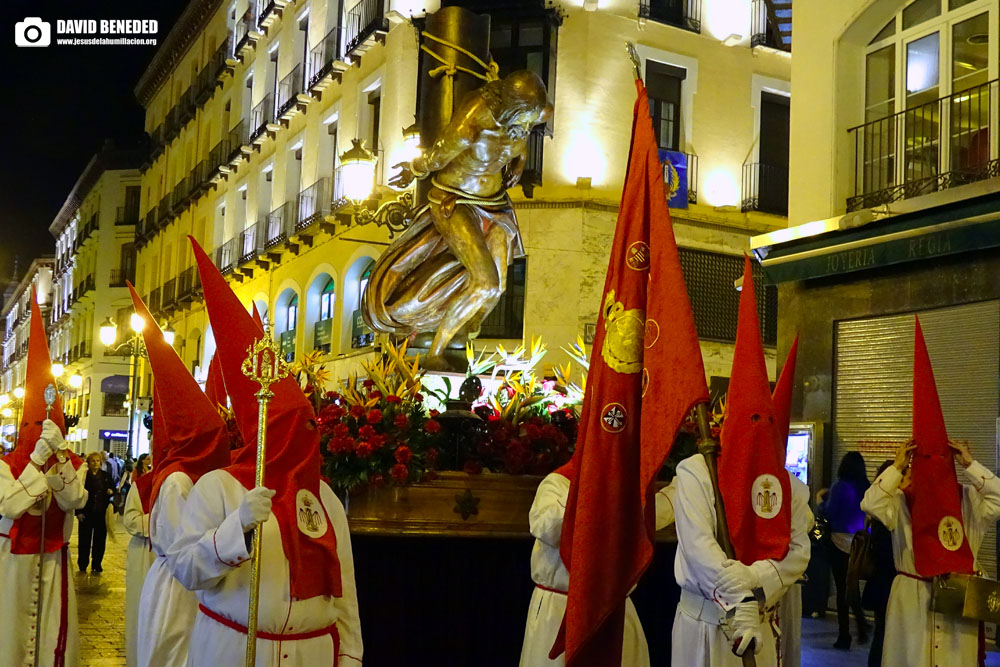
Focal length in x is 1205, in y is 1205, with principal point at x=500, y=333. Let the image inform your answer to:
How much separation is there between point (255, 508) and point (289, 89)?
26.4 m

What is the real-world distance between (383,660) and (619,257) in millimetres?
3711

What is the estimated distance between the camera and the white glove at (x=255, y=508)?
4.19 metres

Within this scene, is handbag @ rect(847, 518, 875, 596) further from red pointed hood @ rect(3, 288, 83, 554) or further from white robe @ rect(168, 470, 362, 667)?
red pointed hood @ rect(3, 288, 83, 554)

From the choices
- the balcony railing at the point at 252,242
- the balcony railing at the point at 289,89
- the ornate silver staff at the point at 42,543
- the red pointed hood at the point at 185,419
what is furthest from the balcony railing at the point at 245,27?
the red pointed hood at the point at 185,419

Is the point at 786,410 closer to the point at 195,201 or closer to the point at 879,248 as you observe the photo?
the point at 879,248

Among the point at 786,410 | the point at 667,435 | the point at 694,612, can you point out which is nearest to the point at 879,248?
the point at 786,410

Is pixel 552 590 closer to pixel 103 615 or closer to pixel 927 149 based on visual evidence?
pixel 103 615

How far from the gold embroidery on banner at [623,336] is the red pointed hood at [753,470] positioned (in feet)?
2.07

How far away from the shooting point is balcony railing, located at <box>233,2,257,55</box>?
109 ft

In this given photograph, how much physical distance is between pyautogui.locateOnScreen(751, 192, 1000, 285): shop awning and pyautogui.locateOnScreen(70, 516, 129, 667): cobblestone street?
863 cm

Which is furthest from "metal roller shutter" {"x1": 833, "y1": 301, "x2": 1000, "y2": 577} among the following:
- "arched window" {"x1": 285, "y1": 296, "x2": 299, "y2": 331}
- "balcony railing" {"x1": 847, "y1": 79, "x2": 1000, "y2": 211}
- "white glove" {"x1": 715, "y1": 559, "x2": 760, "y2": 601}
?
"arched window" {"x1": 285, "y1": 296, "x2": 299, "y2": 331}

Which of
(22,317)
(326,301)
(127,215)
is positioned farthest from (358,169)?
(22,317)

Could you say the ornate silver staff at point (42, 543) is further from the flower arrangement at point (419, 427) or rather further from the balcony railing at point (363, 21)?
the balcony railing at point (363, 21)

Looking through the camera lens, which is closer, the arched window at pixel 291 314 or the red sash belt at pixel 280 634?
the red sash belt at pixel 280 634
